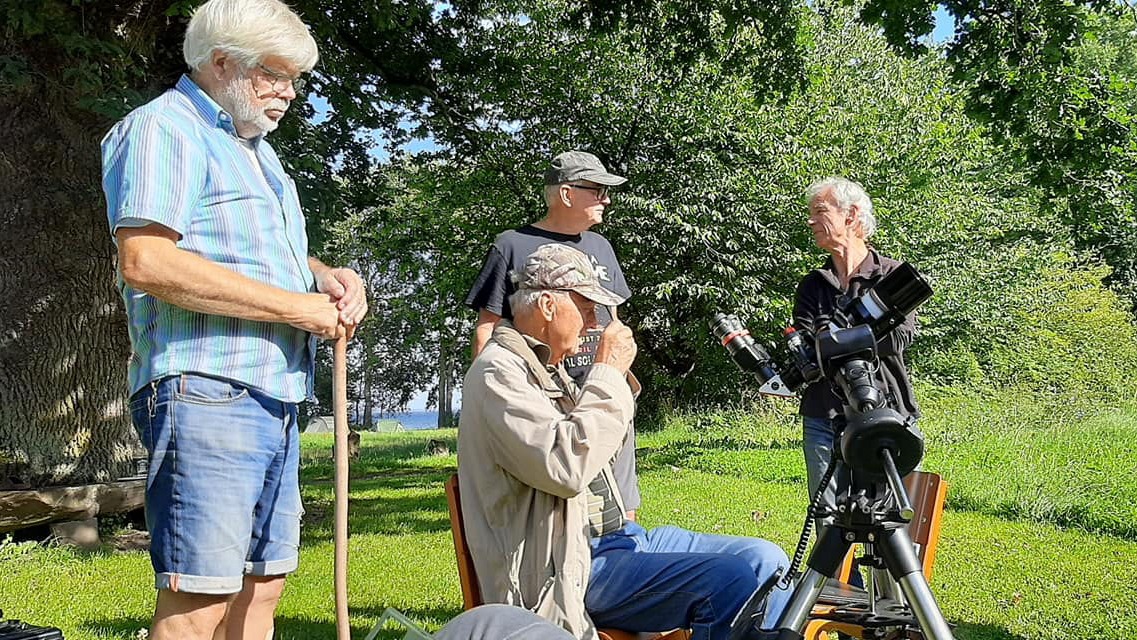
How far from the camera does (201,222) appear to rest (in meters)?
2.13

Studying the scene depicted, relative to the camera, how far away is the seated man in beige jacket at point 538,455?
237 cm

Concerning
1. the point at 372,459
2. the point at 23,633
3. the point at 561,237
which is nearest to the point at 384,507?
the point at 561,237

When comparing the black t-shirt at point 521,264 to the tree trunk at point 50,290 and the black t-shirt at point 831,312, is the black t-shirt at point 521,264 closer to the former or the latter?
the black t-shirt at point 831,312

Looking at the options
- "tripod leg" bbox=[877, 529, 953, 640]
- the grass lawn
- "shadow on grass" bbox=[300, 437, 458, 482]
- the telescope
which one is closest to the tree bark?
the grass lawn

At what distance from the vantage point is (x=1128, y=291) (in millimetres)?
28438

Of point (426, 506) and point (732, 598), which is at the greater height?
point (732, 598)

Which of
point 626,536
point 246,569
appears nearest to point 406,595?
point 626,536

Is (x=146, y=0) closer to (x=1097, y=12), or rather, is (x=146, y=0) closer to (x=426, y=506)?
(x=426, y=506)

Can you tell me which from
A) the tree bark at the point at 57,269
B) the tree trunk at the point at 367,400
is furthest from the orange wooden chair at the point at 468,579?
the tree trunk at the point at 367,400

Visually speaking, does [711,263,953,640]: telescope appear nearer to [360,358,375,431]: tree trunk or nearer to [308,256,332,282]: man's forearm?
[308,256,332,282]: man's forearm

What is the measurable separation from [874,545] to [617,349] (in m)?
0.90

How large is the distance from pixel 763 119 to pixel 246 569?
1437 centimetres

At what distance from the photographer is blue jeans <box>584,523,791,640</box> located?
8.67ft

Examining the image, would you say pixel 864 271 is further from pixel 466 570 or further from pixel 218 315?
pixel 218 315
